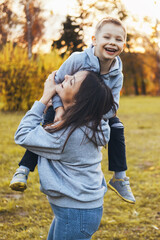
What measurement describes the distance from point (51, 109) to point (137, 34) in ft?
50.0

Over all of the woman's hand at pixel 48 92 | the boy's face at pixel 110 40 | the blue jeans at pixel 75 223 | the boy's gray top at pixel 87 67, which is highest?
the boy's face at pixel 110 40

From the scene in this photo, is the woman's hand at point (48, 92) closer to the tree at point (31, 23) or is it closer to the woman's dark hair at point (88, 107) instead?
the woman's dark hair at point (88, 107)

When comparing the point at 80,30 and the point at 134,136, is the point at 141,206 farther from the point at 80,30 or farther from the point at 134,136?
the point at 134,136

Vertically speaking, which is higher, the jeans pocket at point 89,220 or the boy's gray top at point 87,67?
the boy's gray top at point 87,67

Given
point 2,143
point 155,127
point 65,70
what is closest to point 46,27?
point 155,127

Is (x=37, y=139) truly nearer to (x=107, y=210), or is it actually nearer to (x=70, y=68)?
(x=70, y=68)

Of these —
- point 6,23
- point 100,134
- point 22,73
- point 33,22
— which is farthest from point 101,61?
point 33,22

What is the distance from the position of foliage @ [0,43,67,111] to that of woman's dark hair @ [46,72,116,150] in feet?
30.9

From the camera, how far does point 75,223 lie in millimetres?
1717

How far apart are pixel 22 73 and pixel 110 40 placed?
9.56 meters

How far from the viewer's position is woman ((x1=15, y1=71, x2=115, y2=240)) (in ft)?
5.55

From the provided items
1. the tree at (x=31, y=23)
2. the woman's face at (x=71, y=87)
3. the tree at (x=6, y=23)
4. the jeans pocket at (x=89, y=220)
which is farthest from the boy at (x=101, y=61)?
the tree at (x=6, y=23)

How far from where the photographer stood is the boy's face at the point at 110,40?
203 centimetres

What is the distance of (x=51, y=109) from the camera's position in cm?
201
